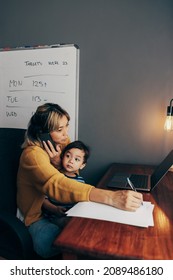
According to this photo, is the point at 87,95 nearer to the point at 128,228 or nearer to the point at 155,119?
the point at 155,119

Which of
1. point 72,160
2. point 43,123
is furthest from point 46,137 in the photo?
point 72,160

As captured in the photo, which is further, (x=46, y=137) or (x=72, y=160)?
(x=72, y=160)

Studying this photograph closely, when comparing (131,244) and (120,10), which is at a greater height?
(120,10)

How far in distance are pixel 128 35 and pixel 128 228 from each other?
4.62ft

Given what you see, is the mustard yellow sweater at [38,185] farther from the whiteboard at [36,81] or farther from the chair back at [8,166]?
the whiteboard at [36,81]

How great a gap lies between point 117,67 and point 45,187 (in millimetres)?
1117

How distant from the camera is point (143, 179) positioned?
4.69 ft

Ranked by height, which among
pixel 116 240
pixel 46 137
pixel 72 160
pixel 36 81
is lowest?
pixel 116 240

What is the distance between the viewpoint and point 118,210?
0.97m

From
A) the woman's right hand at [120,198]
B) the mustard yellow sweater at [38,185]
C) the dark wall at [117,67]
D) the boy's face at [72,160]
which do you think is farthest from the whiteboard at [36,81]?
the woman's right hand at [120,198]

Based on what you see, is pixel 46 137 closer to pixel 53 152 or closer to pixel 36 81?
pixel 53 152

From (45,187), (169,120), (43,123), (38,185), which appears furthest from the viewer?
(169,120)

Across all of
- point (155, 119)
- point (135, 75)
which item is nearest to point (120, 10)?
point (135, 75)

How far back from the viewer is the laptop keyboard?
1.31m
